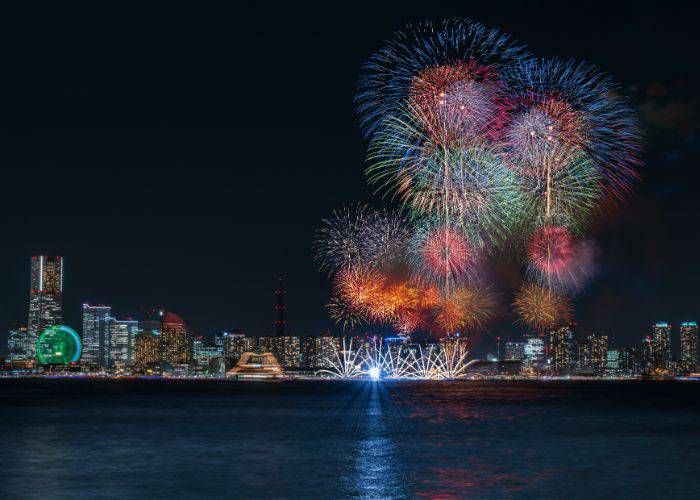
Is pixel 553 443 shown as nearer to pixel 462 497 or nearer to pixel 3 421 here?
pixel 462 497

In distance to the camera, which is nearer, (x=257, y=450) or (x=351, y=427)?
(x=257, y=450)

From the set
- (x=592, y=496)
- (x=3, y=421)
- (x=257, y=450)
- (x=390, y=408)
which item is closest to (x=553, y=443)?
(x=257, y=450)

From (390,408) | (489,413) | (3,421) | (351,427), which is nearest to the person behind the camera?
(351,427)

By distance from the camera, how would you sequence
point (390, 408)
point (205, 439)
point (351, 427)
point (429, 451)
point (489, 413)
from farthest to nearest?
point (390, 408) < point (489, 413) < point (351, 427) < point (205, 439) < point (429, 451)

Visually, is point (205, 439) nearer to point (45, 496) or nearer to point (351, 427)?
point (351, 427)

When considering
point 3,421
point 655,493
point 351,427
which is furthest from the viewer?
point 3,421

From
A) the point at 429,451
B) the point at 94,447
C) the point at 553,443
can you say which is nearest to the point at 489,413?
the point at 553,443

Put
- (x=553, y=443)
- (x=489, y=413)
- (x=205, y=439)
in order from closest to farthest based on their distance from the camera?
(x=553, y=443), (x=205, y=439), (x=489, y=413)

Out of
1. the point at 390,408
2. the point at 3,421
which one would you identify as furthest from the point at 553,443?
the point at 3,421

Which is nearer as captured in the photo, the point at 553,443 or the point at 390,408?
the point at 553,443
